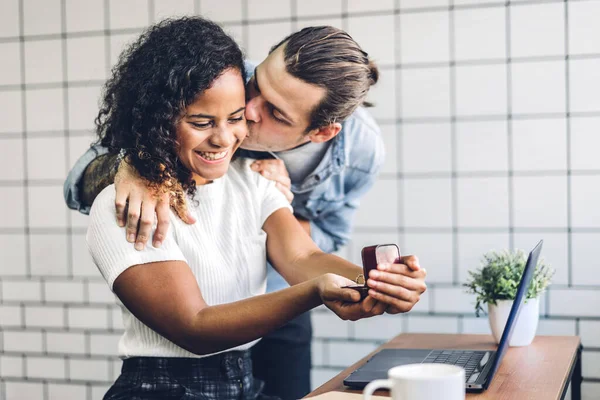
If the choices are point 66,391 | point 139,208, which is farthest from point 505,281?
point 66,391

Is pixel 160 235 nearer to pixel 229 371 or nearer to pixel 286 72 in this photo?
pixel 229 371

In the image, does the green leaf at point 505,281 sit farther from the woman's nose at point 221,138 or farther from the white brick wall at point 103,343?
the white brick wall at point 103,343

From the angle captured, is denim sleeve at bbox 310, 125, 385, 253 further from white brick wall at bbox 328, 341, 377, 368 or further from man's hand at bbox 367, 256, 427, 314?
man's hand at bbox 367, 256, 427, 314

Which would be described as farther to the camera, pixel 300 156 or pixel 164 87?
pixel 300 156

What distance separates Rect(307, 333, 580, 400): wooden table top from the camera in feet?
4.25

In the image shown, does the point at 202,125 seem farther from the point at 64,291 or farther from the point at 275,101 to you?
the point at 64,291

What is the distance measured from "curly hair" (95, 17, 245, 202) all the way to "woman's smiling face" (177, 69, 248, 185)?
15 mm

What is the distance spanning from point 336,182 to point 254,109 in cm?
45

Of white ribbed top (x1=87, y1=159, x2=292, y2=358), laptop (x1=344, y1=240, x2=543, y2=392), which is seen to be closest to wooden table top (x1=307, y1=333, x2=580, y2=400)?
laptop (x1=344, y1=240, x2=543, y2=392)

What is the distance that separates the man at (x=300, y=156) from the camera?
5.27 ft

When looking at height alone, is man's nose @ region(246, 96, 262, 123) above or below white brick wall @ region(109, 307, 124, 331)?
above

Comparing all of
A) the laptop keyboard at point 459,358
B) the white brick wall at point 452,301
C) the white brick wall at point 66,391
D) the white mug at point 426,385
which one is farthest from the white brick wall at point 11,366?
the white mug at point 426,385

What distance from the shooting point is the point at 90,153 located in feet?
5.90

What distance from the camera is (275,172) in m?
1.74
